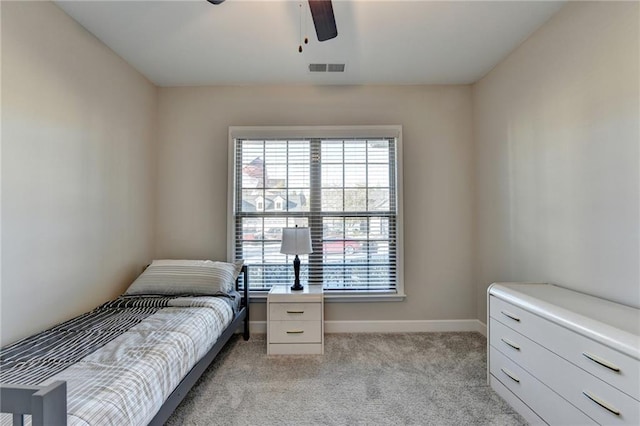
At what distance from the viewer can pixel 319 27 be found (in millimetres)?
1766

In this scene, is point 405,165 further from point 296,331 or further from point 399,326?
point 296,331

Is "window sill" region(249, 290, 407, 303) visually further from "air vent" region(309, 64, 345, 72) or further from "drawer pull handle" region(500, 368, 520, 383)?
"air vent" region(309, 64, 345, 72)

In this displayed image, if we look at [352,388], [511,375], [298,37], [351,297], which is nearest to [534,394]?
[511,375]

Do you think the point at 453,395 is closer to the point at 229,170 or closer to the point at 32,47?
the point at 229,170

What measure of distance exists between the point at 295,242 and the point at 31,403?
6.74ft

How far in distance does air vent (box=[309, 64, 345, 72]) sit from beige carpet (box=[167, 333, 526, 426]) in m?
2.71

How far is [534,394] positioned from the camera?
1.72 metres

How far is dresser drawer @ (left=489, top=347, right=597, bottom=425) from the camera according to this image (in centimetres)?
148

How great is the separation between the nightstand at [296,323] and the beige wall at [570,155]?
1.82 metres

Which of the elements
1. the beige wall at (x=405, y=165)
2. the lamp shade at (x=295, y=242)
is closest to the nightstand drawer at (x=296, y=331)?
the lamp shade at (x=295, y=242)

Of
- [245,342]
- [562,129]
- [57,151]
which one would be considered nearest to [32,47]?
[57,151]

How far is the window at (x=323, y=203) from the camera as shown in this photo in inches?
127

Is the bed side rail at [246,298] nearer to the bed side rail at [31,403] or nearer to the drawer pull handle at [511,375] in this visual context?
the bed side rail at [31,403]

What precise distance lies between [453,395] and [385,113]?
2677 millimetres
